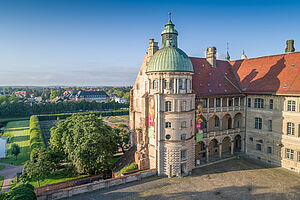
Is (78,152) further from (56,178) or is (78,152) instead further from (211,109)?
(211,109)

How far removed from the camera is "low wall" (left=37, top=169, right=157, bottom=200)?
27344 mm

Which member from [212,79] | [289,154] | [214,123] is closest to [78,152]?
[214,123]

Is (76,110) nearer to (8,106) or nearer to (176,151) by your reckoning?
(8,106)

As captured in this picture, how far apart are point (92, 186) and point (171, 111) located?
52.8ft

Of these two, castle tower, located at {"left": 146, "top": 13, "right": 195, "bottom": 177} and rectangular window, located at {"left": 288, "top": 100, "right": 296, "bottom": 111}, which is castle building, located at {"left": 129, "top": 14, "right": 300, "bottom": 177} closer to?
castle tower, located at {"left": 146, "top": 13, "right": 195, "bottom": 177}

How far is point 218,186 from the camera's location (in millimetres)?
31078

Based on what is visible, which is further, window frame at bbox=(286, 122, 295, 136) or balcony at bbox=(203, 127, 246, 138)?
balcony at bbox=(203, 127, 246, 138)

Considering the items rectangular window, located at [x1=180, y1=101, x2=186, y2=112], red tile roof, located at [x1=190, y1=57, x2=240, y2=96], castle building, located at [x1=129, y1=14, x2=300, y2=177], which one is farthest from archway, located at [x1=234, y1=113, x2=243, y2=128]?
rectangular window, located at [x1=180, y1=101, x2=186, y2=112]

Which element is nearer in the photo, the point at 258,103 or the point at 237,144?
the point at 258,103

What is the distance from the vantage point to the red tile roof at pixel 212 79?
4103 centimetres

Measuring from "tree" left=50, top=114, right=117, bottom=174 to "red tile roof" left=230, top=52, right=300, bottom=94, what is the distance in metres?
30.3

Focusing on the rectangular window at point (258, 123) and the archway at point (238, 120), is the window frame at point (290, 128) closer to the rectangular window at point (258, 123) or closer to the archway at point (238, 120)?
the rectangular window at point (258, 123)

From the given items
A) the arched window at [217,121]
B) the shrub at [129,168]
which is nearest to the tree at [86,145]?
the shrub at [129,168]

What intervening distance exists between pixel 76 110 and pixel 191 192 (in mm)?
116429
